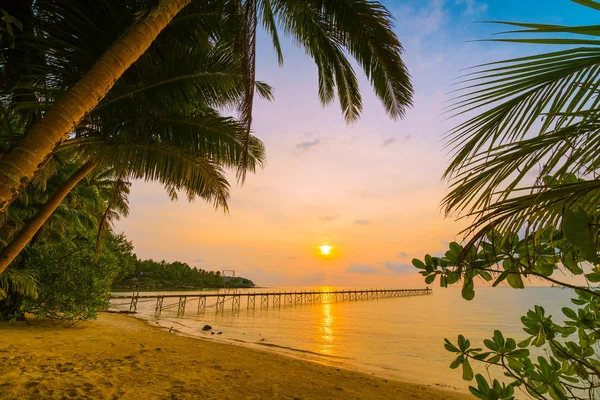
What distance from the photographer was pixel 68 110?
211cm

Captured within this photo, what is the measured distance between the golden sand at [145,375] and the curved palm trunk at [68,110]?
3315mm

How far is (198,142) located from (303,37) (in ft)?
8.49

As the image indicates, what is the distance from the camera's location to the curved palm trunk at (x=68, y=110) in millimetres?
1897

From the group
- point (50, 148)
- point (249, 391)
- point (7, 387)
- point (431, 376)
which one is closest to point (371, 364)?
point (431, 376)

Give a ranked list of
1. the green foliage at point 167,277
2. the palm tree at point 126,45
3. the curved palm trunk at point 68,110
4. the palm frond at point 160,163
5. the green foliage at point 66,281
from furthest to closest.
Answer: the green foliage at point 167,277, the green foliage at point 66,281, the palm frond at point 160,163, the palm tree at point 126,45, the curved palm trunk at point 68,110

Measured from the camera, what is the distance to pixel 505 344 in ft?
4.96

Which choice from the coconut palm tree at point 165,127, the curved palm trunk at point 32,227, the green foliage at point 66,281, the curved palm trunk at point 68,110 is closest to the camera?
the curved palm trunk at point 68,110

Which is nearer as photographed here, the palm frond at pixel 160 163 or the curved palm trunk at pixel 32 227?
the curved palm trunk at pixel 32 227

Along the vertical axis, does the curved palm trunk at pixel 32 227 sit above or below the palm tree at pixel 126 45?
below

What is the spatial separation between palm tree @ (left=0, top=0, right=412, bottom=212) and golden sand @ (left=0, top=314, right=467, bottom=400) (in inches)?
136

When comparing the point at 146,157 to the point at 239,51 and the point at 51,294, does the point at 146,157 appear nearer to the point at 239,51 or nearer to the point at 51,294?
the point at 239,51

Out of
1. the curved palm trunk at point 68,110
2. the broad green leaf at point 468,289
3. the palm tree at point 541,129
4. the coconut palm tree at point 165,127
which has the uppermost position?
the coconut palm tree at point 165,127

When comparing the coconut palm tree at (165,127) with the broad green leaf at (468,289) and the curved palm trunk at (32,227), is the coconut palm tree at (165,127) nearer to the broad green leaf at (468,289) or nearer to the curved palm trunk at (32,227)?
the curved palm trunk at (32,227)

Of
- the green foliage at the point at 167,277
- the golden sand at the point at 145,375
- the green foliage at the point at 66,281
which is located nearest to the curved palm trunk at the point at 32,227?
the golden sand at the point at 145,375
